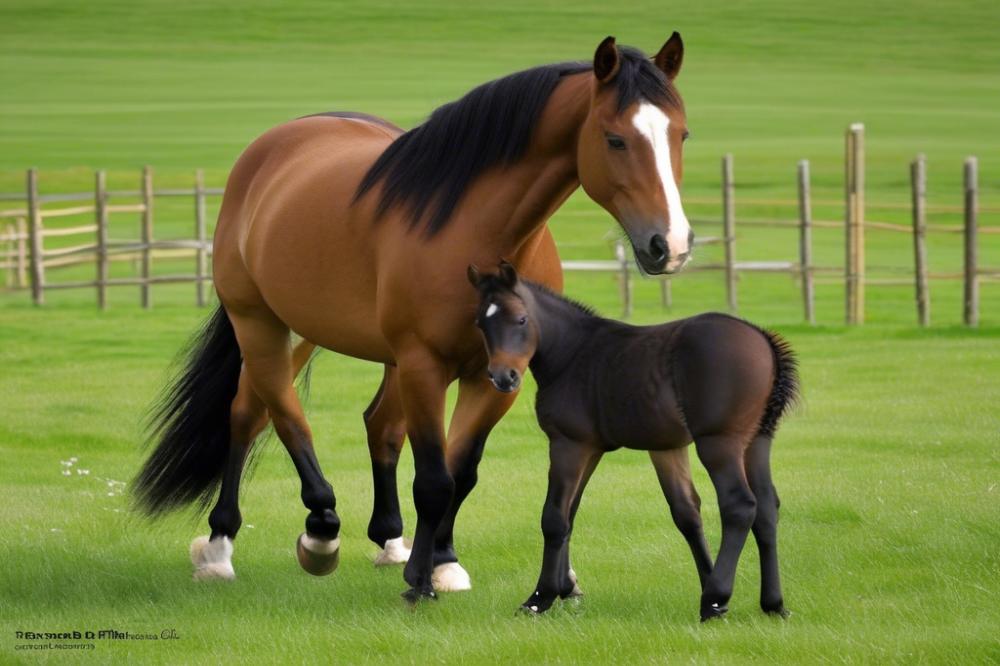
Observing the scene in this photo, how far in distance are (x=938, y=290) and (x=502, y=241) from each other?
22444mm

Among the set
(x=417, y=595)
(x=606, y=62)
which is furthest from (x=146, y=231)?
(x=606, y=62)

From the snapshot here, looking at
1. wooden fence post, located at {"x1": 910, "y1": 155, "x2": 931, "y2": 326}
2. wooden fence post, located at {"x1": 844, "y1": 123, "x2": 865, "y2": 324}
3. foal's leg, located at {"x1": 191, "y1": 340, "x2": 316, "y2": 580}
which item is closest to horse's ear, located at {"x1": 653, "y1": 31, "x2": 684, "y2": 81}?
foal's leg, located at {"x1": 191, "y1": 340, "x2": 316, "y2": 580}

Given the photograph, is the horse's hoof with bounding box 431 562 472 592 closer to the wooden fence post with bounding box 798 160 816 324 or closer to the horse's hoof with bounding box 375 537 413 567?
the horse's hoof with bounding box 375 537 413 567

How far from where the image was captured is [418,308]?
224 inches

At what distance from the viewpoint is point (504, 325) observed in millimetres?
5332

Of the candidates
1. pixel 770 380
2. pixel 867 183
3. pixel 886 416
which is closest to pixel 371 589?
pixel 770 380

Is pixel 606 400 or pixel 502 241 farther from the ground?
pixel 502 241

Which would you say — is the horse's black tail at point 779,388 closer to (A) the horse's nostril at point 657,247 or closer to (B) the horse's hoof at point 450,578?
(A) the horse's nostril at point 657,247

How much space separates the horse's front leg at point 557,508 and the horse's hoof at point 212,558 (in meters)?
1.78

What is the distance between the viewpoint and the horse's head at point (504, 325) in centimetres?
527

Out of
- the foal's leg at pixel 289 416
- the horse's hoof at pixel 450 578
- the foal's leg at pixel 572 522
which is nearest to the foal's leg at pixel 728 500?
the foal's leg at pixel 572 522

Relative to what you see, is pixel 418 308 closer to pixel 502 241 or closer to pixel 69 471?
pixel 502 241

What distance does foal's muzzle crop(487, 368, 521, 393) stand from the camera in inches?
→ 206

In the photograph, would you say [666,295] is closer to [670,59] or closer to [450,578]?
[450,578]
